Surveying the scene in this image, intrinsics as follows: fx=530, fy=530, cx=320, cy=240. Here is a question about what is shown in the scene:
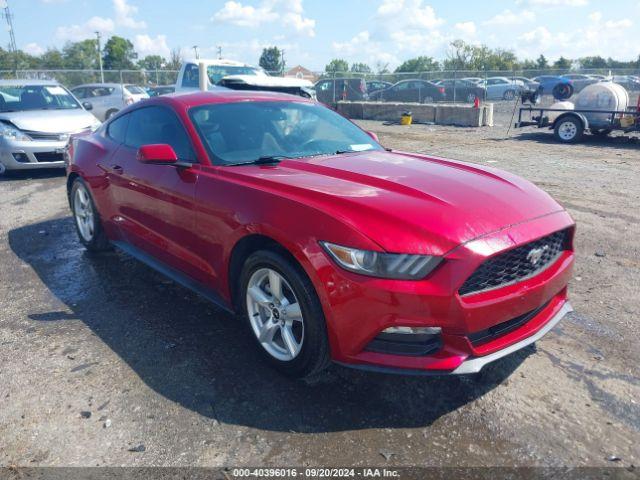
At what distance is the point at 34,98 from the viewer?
10.2 m

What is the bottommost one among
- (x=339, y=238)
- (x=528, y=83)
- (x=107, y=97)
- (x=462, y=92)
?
(x=339, y=238)

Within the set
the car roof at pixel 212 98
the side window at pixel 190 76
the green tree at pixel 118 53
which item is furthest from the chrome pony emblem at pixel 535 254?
the green tree at pixel 118 53

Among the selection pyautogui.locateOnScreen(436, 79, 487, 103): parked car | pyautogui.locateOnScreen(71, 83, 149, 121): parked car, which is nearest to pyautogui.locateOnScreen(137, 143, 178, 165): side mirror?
pyautogui.locateOnScreen(71, 83, 149, 121): parked car

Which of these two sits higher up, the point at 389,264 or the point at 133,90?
the point at 133,90

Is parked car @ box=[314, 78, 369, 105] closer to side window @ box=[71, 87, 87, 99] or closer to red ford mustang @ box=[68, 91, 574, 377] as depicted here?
side window @ box=[71, 87, 87, 99]

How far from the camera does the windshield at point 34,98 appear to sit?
32.6 ft

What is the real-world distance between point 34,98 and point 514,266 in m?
10.3

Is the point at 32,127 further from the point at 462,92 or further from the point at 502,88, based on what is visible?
the point at 502,88

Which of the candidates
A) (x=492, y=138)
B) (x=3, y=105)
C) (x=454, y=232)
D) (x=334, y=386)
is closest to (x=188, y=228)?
(x=334, y=386)

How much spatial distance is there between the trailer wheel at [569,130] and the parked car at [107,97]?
12225 mm

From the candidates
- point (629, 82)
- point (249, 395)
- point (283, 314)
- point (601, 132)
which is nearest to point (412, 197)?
point (283, 314)

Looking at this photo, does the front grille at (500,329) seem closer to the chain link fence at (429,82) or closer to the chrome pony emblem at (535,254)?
the chrome pony emblem at (535,254)

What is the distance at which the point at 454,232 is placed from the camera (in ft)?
8.60

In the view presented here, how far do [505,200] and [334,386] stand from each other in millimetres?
1472
